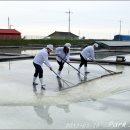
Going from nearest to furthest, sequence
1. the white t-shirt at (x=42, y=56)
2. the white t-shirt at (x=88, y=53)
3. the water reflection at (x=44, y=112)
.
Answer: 1. the water reflection at (x=44, y=112)
2. the white t-shirt at (x=42, y=56)
3. the white t-shirt at (x=88, y=53)

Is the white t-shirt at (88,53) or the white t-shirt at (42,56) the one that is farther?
the white t-shirt at (88,53)

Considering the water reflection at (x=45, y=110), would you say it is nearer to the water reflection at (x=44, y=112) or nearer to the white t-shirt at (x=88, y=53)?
the water reflection at (x=44, y=112)

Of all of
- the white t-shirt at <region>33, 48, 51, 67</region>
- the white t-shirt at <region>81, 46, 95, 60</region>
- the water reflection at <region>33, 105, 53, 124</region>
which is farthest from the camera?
the white t-shirt at <region>81, 46, 95, 60</region>

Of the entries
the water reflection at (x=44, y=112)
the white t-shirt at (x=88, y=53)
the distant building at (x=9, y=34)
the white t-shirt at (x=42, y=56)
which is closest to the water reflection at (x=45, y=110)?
the water reflection at (x=44, y=112)

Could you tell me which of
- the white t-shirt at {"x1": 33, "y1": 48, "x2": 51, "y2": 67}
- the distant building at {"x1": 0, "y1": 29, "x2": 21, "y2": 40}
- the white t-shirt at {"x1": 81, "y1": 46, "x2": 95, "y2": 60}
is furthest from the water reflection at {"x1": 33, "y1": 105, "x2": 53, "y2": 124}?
the distant building at {"x1": 0, "y1": 29, "x2": 21, "y2": 40}

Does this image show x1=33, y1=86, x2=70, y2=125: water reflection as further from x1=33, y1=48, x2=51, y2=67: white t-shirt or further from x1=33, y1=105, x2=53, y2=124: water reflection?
x1=33, y1=48, x2=51, y2=67: white t-shirt

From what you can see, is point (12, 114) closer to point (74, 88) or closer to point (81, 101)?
point (81, 101)

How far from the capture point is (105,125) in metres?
6.52

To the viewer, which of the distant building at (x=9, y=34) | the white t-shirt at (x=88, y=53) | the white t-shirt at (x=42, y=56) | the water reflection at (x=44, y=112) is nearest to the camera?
the water reflection at (x=44, y=112)

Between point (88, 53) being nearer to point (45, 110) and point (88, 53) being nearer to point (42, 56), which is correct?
point (42, 56)

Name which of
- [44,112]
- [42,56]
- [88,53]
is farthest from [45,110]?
[88,53]

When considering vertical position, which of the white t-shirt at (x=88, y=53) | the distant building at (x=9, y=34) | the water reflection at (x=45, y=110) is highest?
the white t-shirt at (x=88, y=53)

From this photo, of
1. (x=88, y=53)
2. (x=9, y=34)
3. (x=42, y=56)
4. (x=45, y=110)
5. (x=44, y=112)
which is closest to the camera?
(x=44, y=112)

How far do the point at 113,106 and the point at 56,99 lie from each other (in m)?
1.57
